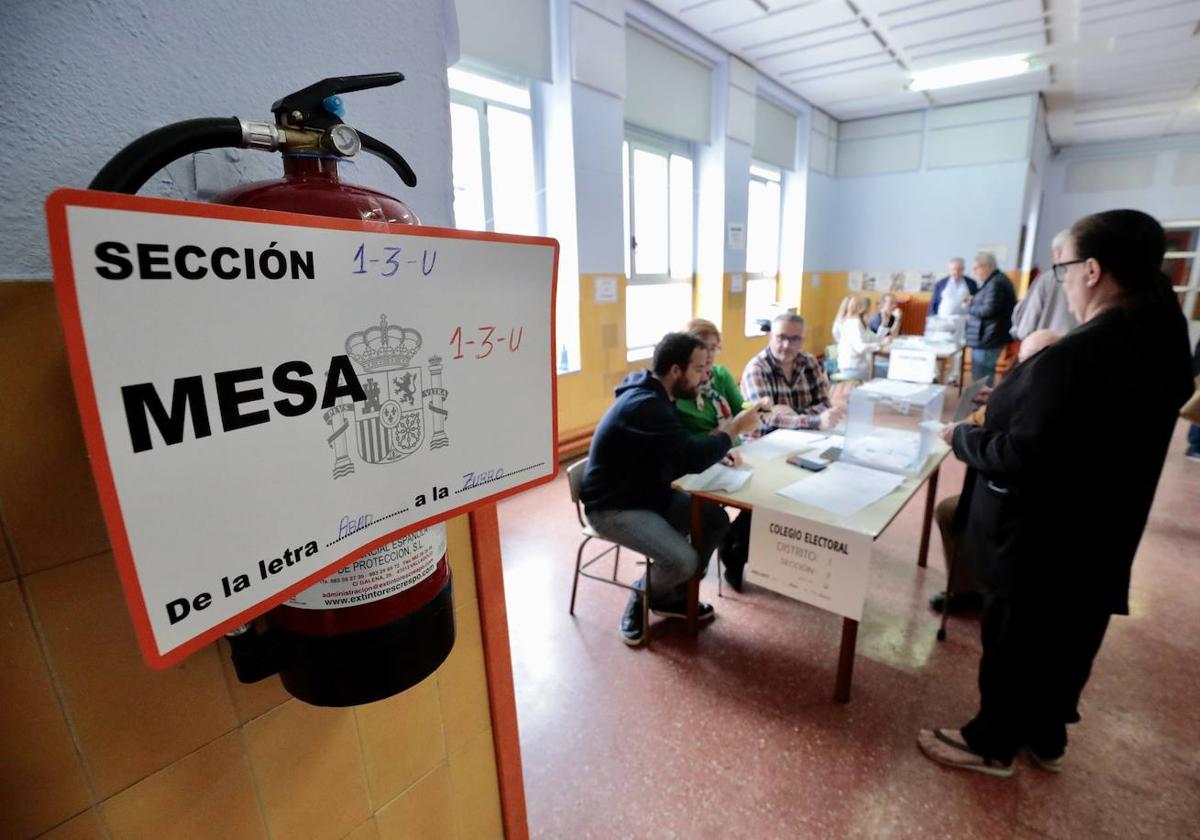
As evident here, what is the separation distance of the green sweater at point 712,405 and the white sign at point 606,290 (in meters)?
1.75

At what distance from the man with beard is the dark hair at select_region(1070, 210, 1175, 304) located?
1.08 m

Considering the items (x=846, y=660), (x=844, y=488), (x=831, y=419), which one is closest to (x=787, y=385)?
(x=831, y=419)

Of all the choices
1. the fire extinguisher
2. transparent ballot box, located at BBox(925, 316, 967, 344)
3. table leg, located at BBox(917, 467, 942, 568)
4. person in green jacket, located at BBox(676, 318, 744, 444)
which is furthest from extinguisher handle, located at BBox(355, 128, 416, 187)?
transparent ballot box, located at BBox(925, 316, 967, 344)

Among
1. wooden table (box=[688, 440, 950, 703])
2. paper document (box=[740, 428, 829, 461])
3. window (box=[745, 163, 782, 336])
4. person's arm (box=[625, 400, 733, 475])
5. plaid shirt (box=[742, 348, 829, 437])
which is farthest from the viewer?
window (box=[745, 163, 782, 336])

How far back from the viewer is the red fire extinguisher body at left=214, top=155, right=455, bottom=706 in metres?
0.48

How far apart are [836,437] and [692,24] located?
12.8 ft

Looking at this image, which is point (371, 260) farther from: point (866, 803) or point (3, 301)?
point (866, 803)

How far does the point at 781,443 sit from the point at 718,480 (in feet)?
1.85

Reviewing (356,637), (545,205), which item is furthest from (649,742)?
(545,205)

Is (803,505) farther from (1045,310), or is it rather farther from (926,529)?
(1045,310)

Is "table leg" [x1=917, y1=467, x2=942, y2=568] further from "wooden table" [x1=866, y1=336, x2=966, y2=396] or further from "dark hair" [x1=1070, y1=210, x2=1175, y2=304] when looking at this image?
"wooden table" [x1=866, y1=336, x2=966, y2=396]

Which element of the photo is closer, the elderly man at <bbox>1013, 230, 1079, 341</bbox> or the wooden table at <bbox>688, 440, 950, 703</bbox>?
the wooden table at <bbox>688, 440, 950, 703</bbox>

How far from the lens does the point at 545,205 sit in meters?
4.02

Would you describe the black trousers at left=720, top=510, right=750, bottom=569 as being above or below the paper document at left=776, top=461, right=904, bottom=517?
below
